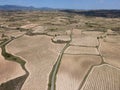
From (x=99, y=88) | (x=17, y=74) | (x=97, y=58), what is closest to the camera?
(x=99, y=88)

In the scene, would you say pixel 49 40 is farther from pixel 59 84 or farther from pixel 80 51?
pixel 59 84

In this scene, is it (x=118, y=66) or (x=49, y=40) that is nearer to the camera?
(x=118, y=66)

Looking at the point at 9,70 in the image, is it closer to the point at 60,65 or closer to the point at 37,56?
the point at 60,65

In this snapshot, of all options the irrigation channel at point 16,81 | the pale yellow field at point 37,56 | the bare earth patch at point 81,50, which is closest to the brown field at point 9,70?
the irrigation channel at point 16,81

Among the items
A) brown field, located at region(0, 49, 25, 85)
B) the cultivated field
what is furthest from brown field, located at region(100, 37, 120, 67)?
brown field, located at region(0, 49, 25, 85)

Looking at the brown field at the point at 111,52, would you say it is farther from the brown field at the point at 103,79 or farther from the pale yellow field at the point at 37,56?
the pale yellow field at the point at 37,56

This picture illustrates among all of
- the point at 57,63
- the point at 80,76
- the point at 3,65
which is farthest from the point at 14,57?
the point at 80,76

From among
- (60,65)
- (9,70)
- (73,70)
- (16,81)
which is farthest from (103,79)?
(9,70)
